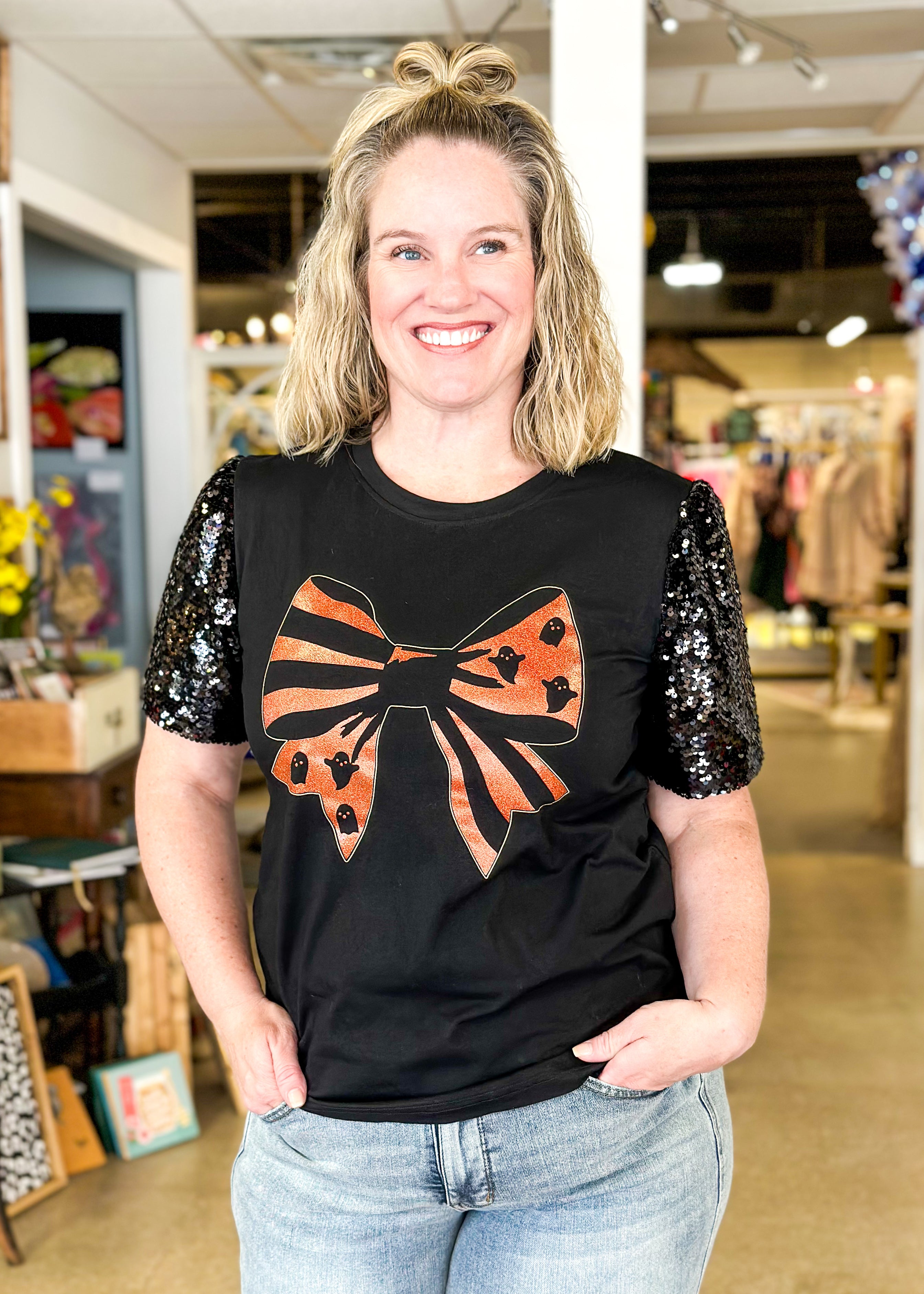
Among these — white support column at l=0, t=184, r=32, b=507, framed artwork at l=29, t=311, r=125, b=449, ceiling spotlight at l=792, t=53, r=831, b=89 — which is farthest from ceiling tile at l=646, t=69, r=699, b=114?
framed artwork at l=29, t=311, r=125, b=449

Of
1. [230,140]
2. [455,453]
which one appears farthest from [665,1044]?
[230,140]

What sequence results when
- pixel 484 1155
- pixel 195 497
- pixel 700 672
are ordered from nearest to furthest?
pixel 484 1155 → pixel 700 672 → pixel 195 497

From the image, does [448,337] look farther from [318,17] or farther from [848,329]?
[848,329]

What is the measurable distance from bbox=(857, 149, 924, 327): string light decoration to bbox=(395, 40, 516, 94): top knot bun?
4483 mm

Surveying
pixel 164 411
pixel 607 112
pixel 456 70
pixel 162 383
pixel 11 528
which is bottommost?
pixel 11 528

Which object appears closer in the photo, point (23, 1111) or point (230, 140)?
point (23, 1111)

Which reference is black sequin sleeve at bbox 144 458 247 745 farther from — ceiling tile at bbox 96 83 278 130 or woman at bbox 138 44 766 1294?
ceiling tile at bbox 96 83 278 130

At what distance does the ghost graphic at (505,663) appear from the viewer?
1.11m

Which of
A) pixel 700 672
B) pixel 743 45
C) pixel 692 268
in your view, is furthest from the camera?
pixel 692 268

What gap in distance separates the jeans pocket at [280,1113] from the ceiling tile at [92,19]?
3.53m

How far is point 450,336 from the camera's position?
3.82 ft

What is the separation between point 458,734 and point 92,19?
11.7ft

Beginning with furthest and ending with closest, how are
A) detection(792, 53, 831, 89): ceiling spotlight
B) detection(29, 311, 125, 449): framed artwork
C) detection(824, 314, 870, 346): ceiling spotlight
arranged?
1. detection(824, 314, 870, 346): ceiling spotlight
2. detection(29, 311, 125, 449): framed artwork
3. detection(792, 53, 831, 89): ceiling spotlight

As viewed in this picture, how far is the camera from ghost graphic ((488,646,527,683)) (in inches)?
43.6
